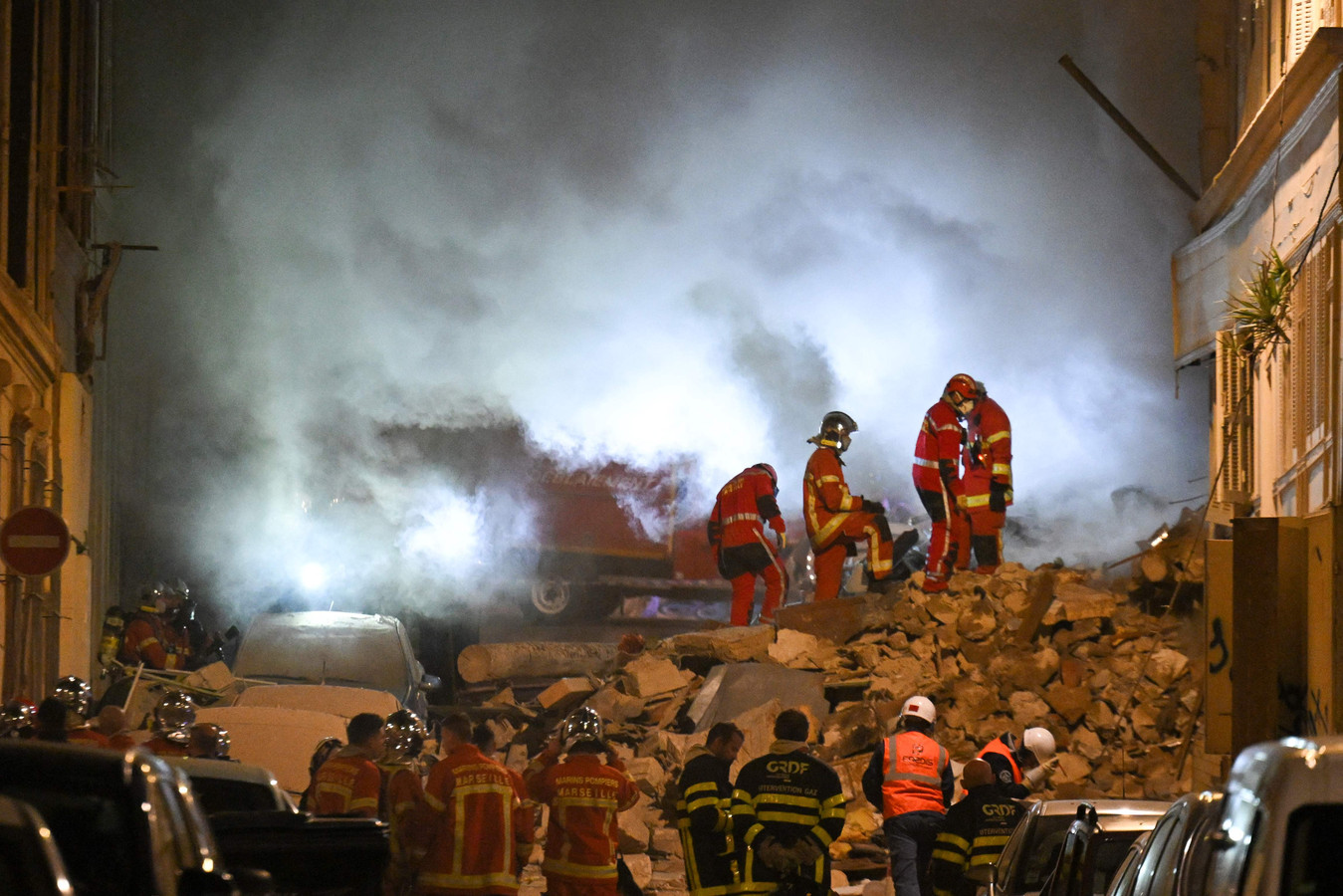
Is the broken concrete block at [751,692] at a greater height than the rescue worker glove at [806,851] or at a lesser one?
greater

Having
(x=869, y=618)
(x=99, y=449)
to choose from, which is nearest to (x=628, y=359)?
(x=99, y=449)

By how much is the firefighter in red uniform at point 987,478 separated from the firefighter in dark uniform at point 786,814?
263 inches

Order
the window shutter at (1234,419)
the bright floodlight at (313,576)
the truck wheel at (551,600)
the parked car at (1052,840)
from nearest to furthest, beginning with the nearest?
the parked car at (1052,840) → the window shutter at (1234,419) → the truck wheel at (551,600) → the bright floodlight at (313,576)

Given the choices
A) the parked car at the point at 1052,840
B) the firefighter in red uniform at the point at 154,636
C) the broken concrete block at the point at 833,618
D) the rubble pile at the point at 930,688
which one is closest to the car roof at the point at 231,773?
the parked car at the point at 1052,840

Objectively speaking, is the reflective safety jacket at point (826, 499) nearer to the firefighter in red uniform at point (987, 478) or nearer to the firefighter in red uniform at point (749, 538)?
the firefighter in red uniform at point (749, 538)

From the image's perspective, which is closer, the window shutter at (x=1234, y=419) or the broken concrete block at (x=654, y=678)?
the broken concrete block at (x=654, y=678)

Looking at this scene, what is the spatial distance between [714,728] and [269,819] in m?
2.59

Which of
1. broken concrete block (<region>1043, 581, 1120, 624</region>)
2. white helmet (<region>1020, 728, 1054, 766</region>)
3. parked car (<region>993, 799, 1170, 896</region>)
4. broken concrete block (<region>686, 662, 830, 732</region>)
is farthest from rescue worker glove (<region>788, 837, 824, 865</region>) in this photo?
broken concrete block (<region>1043, 581, 1120, 624</region>)

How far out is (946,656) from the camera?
13.0 metres

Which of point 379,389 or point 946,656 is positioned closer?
point 946,656

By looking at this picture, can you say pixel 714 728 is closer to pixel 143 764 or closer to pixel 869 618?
pixel 143 764

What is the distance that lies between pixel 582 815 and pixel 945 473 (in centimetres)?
710

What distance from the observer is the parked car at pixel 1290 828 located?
10.4ft

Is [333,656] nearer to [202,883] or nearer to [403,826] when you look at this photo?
[403,826]
